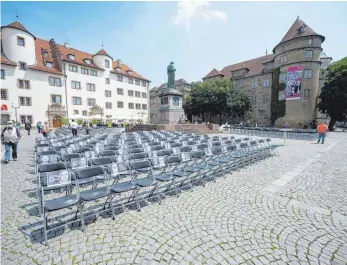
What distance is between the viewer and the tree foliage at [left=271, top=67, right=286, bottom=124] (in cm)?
3794

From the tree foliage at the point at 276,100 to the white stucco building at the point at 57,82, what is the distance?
98.8ft

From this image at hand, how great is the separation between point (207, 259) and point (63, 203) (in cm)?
259

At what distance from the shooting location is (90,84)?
3869 centimetres

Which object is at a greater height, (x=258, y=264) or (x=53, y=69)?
(x=53, y=69)

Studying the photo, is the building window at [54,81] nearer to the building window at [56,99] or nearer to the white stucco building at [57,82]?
the white stucco building at [57,82]

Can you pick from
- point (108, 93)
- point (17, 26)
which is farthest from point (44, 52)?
point (108, 93)

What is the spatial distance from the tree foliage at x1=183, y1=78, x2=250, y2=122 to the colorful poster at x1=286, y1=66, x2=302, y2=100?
27.1 ft

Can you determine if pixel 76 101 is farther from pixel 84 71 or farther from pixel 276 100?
pixel 276 100

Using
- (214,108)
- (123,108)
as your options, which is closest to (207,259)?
(214,108)

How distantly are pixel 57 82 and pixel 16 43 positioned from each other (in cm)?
778

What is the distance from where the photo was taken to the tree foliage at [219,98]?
39809 millimetres

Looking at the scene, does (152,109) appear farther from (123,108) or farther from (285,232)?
(285,232)

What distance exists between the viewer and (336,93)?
30422 mm

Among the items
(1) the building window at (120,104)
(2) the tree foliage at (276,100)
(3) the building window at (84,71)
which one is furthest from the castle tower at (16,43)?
(2) the tree foliage at (276,100)
